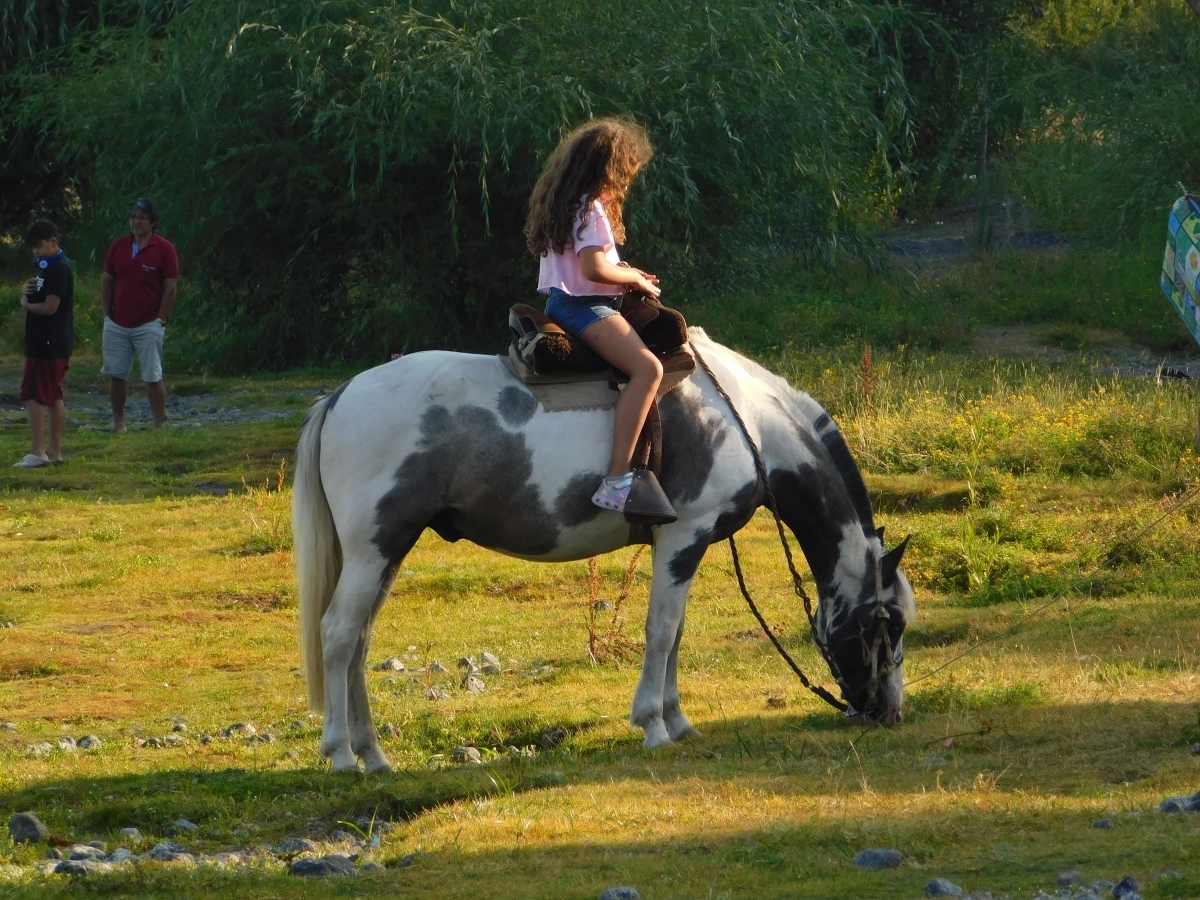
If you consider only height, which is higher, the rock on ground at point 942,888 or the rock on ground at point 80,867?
the rock on ground at point 942,888

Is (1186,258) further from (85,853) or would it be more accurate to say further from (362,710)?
(85,853)

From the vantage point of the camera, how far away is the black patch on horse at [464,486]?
5.86 metres

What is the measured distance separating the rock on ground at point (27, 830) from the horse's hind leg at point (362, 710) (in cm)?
126

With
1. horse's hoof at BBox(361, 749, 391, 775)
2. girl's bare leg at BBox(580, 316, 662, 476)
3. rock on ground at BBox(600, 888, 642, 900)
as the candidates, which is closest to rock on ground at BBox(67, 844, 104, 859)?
horse's hoof at BBox(361, 749, 391, 775)

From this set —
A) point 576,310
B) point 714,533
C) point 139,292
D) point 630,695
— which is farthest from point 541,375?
point 139,292

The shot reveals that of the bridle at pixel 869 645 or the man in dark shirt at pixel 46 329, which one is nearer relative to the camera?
the bridle at pixel 869 645

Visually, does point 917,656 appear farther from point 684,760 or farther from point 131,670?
point 131,670

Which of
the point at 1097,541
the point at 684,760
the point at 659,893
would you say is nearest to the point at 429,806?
the point at 684,760

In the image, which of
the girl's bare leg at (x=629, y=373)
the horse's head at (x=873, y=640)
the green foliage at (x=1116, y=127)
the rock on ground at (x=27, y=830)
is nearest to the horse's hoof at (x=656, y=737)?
the horse's head at (x=873, y=640)

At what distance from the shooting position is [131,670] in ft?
26.1

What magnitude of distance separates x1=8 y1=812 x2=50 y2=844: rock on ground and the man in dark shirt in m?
7.72

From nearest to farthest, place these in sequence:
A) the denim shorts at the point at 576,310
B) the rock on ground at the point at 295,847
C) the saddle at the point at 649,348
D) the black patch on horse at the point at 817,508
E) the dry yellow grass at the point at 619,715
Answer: the dry yellow grass at the point at 619,715, the rock on ground at the point at 295,847, the saddle at the point at 649,348, the denim shorts at the point at 576,310, the black patch on horse at the point at 817,508

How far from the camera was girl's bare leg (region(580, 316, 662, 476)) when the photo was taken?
5.94 metres

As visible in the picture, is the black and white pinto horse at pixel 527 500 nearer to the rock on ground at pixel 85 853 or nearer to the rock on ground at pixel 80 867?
the rock on ground at pixel 85 853
